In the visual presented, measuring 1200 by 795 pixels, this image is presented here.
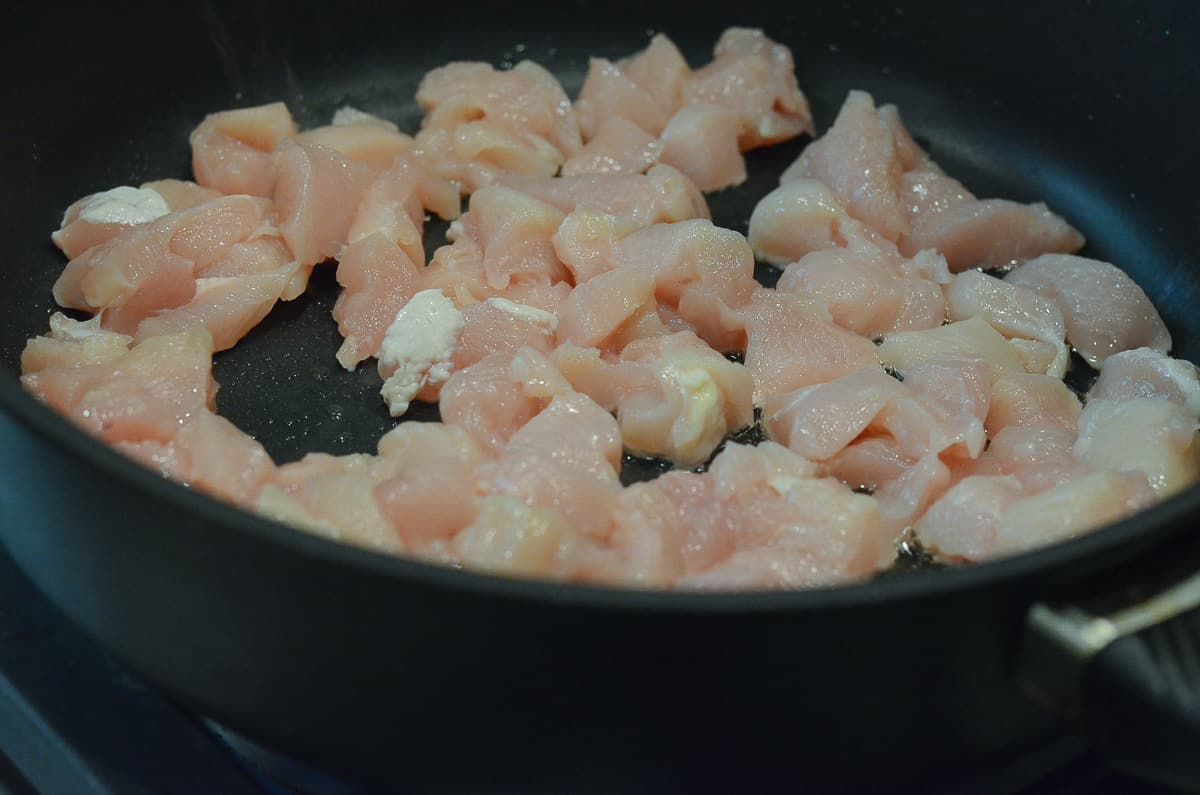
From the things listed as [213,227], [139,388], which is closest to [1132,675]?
[139,388]

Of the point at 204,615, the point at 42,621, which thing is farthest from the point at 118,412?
the point at 204,615

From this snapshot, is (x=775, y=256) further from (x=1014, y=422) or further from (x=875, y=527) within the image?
(x=875, y=527)

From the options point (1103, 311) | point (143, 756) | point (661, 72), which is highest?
point (661, 72)

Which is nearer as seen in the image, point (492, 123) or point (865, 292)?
point (865, 292)

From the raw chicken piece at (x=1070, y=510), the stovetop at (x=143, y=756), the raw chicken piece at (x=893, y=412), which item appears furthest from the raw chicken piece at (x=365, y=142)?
the raw chicken piece at (x=1070, y=510)

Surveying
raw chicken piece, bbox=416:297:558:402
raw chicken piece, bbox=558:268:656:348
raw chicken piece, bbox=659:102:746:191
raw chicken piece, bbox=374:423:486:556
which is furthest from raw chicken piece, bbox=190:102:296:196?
raw chicken piece, bbox=374:423:486:556

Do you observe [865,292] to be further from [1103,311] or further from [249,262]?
[249,262]

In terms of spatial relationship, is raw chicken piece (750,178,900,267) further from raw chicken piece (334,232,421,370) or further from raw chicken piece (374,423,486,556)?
raw chicken piece (374,423,486,556)
